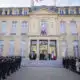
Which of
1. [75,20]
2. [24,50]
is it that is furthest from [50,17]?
[24,50]

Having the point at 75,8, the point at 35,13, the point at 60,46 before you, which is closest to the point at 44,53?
the point at 60,46

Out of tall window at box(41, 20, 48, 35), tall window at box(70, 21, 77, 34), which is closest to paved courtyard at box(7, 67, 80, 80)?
tall window at box(41, 20, 48, 35)

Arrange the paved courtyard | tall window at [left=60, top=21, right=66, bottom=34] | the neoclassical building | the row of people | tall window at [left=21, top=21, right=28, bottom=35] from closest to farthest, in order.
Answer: the paved courtyard < the row of people < the neoclassical building < tall window at [left=60, top=21, right=66, bottom=34] < tall window at [left=21, top=21, right=28, bottom=35]

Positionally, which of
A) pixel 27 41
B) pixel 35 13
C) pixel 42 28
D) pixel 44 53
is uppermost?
pixel 35 13

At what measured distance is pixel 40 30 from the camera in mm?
29641

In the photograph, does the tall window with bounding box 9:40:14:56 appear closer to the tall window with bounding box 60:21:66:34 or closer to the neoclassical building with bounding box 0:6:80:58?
the neoclassical building with bounding box 0:6:80:58

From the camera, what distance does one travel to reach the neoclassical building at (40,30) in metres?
29.3

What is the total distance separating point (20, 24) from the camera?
100 ft

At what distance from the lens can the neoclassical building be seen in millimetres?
29328

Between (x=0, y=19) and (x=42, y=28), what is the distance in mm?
7192

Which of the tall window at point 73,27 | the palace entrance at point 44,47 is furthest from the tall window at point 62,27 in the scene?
the palace entrance at point 44,47

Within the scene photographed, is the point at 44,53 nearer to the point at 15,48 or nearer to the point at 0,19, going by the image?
the point at 15,48

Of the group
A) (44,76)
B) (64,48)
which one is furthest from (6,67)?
(64,48)

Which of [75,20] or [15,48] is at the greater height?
[75,20]
